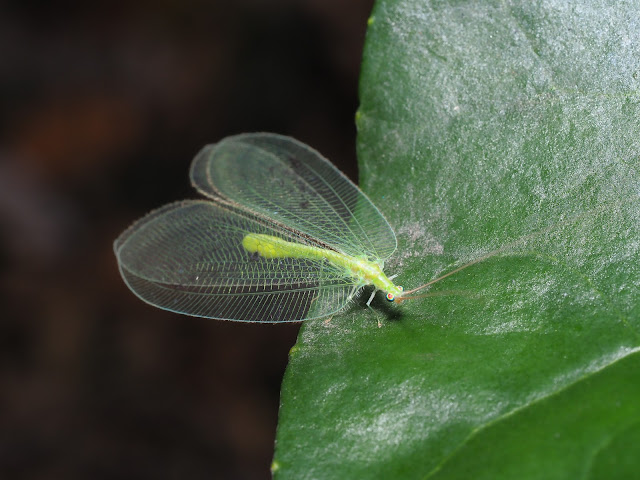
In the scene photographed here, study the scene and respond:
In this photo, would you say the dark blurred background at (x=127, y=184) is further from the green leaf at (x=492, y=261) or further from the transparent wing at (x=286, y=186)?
the green leaf at (x=492, y=261)

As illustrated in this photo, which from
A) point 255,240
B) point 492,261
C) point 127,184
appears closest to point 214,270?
point 255,240

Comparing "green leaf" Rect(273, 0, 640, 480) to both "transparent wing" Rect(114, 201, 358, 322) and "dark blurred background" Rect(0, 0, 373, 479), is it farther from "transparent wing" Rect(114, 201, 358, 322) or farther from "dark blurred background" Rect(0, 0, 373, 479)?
"dark blurred background" Rect(0, 0, 373, 479)

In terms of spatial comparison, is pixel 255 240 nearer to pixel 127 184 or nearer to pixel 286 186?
pixel 286 186

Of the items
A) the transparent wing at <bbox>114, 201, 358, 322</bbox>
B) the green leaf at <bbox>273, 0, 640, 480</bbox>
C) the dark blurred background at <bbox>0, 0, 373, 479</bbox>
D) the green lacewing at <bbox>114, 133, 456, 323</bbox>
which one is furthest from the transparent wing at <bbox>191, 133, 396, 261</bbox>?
the dark blurred background at <bbox>0, 0, 373, 479</bbox>

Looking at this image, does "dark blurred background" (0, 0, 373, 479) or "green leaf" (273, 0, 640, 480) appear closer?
"green leaf" (273, 0, 640, 480)

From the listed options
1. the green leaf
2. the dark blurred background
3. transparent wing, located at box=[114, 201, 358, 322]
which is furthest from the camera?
the dark blurred background

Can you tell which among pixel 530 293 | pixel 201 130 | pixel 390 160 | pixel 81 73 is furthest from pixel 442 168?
pixel 81 73

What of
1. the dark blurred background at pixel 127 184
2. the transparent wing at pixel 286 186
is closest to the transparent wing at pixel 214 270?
the transparent wing at pixel 286 186

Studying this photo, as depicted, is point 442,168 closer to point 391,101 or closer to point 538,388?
point 391,101
